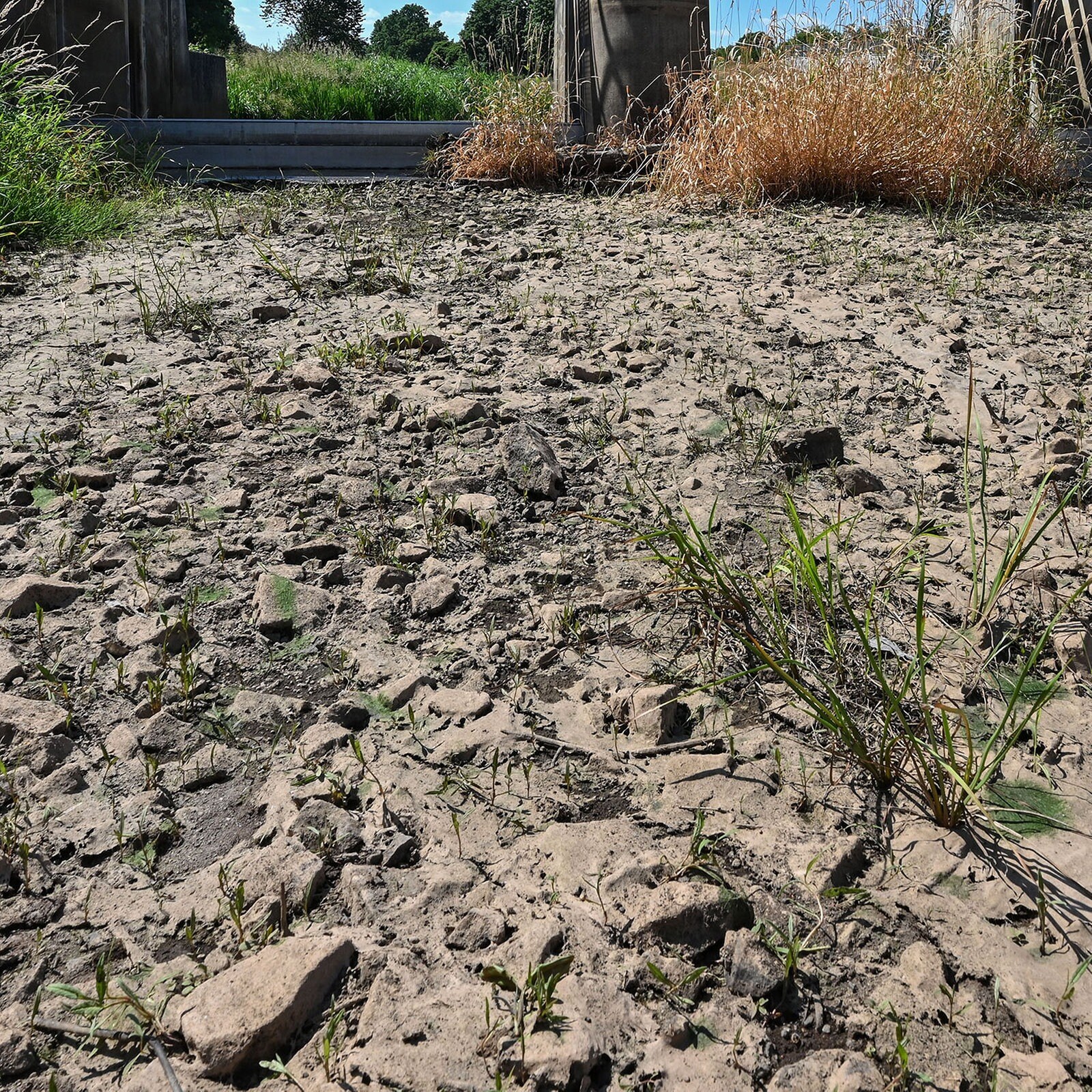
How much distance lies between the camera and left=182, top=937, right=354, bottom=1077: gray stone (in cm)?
131

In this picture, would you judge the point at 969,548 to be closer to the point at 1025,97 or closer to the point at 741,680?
the point at 741,680

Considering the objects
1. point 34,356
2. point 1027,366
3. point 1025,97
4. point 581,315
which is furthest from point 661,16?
point 34,356

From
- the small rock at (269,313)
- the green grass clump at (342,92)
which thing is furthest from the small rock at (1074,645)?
the green grass clump at (342,92)

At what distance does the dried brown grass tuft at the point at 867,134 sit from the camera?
504cm

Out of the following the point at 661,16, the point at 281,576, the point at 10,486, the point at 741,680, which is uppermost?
the point at 661,16

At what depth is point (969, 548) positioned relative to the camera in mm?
2404

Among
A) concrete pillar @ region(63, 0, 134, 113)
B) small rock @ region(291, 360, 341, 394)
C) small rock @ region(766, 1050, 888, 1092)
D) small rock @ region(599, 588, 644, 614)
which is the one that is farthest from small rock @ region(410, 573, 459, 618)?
concrete pillar @ region(63, 0, 134, 113)

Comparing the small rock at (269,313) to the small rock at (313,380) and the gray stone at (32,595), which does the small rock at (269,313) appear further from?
the gray stone at (32,595)

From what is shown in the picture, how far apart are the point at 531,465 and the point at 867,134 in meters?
3.31

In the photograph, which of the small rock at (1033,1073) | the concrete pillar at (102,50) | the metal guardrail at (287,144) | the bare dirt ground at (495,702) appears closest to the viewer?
the small rock at (1033,1073)

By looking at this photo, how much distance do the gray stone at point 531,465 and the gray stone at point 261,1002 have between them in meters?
1.42

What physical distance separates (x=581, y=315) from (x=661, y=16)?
4000 mm

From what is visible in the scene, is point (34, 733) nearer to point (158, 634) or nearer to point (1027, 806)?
point (158, 634)

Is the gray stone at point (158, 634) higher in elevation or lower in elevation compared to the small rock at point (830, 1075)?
higher
